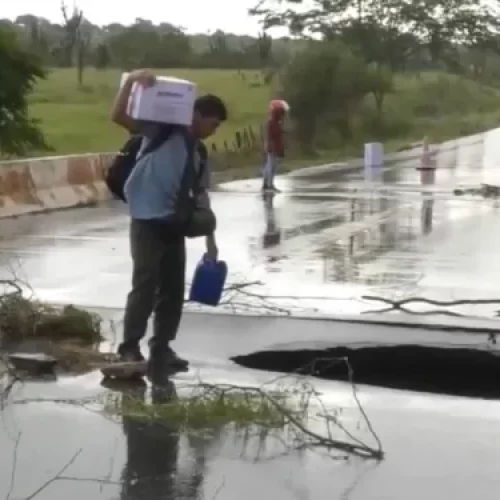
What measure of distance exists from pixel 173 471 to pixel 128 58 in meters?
79.3

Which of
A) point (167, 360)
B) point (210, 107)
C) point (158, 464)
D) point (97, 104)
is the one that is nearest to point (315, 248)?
point (167, 360)

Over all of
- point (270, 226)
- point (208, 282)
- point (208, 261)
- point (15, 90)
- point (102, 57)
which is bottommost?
point (102, 57)

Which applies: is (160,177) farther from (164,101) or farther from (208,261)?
(208,261)

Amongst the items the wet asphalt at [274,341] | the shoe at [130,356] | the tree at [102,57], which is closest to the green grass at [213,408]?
the wet asphalt at [274,341]

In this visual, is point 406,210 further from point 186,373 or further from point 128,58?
point 128,58

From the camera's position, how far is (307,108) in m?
45.9

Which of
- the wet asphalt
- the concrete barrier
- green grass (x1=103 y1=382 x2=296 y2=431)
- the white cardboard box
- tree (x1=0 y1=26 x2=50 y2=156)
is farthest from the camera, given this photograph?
tree (x1=0 y1=26 x2=50 y2=156)

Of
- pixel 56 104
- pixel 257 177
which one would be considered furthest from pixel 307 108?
pixel 56 104

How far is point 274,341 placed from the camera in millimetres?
9219

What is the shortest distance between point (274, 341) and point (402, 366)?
3.32ft

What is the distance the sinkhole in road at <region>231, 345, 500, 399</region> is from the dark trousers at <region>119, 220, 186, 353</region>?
710 millimetres

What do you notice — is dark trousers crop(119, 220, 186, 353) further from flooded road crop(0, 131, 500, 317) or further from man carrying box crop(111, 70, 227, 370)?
flooded road crop(0, 131, 500, 317)

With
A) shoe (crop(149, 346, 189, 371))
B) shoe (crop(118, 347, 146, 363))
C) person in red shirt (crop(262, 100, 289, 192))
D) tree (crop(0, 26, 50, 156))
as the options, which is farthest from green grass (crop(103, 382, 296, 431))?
person in red shirt (crop(262, 100, 289, 192))

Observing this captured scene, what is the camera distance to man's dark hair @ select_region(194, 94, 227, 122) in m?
7.90
